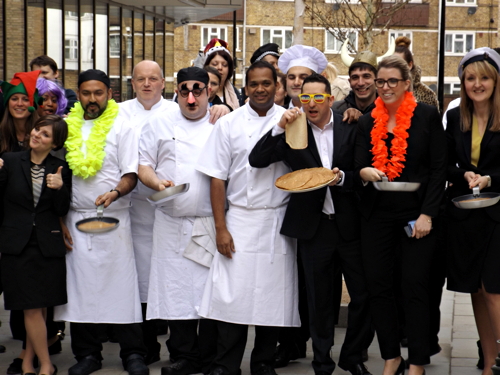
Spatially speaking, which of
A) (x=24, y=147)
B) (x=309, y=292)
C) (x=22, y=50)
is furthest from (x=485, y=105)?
(x=22, y=50)

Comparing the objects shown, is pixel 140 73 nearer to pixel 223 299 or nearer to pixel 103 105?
pixel 103 105

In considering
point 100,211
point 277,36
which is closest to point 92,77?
point 100,211

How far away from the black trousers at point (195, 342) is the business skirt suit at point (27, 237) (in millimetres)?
954

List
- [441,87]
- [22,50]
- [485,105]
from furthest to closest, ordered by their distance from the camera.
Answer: [441,87] → [22,50] → [485,105]

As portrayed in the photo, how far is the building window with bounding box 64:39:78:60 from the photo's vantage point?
16.9 metres

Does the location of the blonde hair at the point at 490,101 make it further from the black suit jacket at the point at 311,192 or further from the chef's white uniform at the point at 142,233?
the chef's white uniform at the point at 142,233

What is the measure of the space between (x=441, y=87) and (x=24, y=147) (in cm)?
1155

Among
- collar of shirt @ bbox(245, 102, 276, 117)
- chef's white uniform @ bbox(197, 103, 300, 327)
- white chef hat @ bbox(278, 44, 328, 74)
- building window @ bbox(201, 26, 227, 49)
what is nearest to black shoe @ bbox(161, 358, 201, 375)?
chef's white uniform @ bbox(197, 103, 300, 327)

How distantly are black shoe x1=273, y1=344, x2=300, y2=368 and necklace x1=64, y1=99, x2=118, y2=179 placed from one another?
6.37 ft

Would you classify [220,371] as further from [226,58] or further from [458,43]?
[458,43]

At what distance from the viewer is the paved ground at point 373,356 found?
6109 millimetres

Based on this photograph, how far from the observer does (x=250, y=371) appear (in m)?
6.04

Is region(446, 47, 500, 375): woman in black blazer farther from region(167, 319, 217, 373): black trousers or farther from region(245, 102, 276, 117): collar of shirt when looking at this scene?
region(167, 319, 217, 373): black trousers

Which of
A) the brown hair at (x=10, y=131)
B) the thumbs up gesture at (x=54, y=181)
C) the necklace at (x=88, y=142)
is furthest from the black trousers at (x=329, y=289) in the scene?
Answer: the brown hair at (x=10, y=131)
